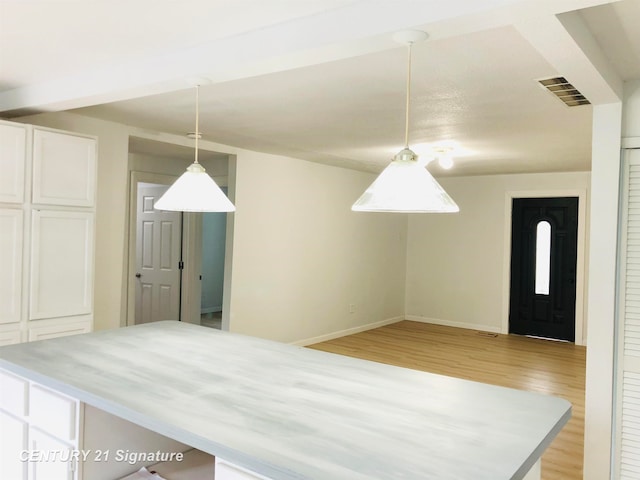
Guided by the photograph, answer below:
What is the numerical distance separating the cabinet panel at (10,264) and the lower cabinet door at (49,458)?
134cm

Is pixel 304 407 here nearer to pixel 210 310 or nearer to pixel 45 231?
pixel 45 231

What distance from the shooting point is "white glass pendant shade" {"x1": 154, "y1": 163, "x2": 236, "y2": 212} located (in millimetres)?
2334

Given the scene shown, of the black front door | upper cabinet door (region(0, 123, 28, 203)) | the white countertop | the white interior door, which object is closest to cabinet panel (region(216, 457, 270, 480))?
the white countertop

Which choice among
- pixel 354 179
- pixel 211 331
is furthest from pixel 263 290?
pixel 211 331

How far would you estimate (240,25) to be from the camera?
2119mm

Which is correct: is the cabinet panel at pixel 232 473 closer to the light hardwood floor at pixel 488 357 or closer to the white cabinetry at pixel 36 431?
the white cabinetry at pixel 36 431

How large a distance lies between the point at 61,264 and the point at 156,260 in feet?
9.87

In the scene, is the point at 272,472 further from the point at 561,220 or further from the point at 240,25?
the point at 561,220

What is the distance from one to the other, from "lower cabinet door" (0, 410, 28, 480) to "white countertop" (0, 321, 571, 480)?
0.95 ft

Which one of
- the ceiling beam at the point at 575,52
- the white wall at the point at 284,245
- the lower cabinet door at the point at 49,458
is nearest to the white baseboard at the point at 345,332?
the white wall at the point at 284,245

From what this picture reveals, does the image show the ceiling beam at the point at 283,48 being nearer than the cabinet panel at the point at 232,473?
No

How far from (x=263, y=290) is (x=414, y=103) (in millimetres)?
3170

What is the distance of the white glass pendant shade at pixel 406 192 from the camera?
5.48 ft

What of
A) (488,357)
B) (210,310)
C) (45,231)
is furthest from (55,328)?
(210,310)
